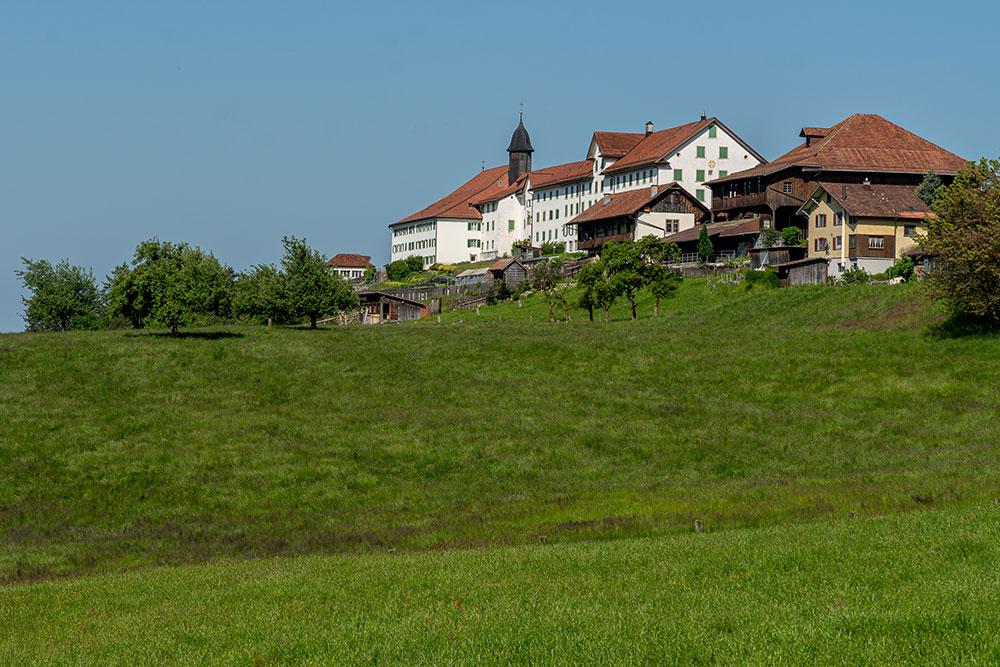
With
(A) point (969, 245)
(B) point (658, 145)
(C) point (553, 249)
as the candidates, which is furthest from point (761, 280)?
(C) point (553, 249)

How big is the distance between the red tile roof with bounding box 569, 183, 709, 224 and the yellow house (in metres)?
35.3

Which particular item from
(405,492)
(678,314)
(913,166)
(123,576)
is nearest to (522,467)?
(405,492)

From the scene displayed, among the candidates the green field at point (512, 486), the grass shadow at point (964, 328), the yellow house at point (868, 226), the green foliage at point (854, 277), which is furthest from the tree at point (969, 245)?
the yellow house at point (868, 226)

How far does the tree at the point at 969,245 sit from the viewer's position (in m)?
55.5

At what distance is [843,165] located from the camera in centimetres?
11256

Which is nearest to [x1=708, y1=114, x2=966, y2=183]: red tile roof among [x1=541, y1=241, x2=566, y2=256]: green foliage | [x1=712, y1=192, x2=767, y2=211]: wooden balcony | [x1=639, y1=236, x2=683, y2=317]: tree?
[x1=712, y1=192, x2=767, y2=211]: wooden balcony

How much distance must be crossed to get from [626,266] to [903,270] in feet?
78.5

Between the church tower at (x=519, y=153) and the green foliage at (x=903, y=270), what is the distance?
112 meters

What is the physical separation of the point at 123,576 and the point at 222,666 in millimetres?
10959

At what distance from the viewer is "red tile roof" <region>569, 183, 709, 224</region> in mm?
131375

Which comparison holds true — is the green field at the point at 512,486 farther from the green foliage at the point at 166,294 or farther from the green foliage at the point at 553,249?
the green foliage at the point at 553,249

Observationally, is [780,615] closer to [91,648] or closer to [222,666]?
[222,666]

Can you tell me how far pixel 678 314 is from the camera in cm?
8800

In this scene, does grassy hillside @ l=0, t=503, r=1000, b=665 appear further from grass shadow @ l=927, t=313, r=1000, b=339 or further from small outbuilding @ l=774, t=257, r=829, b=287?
small outbuilding @ l=774, t=257, r=829, b=287
